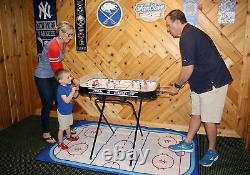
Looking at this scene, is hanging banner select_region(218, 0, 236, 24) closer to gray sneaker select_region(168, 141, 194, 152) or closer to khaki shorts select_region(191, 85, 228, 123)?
khaki shorts select_region(191, 85, 228, 123)

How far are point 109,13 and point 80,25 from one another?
1.80ft

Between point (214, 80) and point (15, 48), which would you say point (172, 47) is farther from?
point (15, 48)

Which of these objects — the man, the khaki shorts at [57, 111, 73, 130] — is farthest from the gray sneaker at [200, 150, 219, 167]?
the khaki shorts at [57, 111, 73, 130]

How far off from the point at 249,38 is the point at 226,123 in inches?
51.4

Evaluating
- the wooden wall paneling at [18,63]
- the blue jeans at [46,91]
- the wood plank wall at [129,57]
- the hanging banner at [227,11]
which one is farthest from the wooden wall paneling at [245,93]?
the wooden wall paneling at [18,63]

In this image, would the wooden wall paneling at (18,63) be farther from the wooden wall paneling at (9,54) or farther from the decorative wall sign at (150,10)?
the decorative wall sign at (150,10)

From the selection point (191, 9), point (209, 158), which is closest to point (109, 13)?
point (191, 9)

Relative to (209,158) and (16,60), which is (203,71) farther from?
(16,60)

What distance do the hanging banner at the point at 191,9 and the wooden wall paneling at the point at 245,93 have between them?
2.26 feet

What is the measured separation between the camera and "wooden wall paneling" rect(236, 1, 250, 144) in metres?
3.62

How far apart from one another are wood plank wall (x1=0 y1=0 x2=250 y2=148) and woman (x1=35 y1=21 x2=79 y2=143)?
71cm

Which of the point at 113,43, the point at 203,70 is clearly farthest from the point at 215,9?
the point at 113,43

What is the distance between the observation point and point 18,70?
450 cm

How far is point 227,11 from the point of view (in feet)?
11.8
